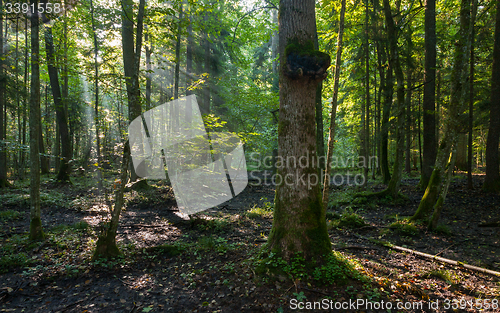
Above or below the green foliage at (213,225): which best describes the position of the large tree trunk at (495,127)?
above

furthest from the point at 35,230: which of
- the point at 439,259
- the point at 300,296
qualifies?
the point at 439,259

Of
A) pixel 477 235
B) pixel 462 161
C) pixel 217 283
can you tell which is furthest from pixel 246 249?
pixel 462 161

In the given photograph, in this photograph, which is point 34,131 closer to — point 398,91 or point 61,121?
point 61,121

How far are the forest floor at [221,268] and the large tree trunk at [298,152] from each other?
68cm

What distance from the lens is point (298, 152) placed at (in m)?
4.09

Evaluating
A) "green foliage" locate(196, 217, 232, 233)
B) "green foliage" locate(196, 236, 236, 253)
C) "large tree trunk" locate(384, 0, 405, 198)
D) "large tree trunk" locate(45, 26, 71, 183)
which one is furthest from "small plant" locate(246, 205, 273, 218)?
"large tree trunk" locate(45, 26, 71, 183)

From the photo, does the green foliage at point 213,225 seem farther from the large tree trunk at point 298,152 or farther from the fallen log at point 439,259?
the fallen log at point 439,259

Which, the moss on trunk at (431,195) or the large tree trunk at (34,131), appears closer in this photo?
the large tree trunk at (34,131)

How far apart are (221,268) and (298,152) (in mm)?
2593

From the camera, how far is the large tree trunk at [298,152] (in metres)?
4.03

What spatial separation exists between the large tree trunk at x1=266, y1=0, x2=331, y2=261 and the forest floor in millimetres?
676

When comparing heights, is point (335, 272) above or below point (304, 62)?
below

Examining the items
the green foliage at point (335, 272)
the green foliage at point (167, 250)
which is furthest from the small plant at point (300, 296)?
the green foliage at point (167, 250)

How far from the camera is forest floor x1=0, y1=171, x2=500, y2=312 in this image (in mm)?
3494
